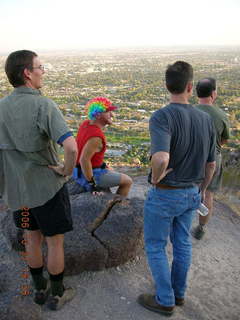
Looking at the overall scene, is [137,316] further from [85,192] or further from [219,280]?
[85,192]

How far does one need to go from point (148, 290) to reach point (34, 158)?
1.82 metres

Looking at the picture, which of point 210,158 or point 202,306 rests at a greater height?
point 210,158

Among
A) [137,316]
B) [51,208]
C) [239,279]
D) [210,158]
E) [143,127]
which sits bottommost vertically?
[143,127]

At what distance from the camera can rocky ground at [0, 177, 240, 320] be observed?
10.2 ft

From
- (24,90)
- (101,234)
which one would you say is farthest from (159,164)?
(101,234)

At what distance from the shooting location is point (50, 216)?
8.90ft

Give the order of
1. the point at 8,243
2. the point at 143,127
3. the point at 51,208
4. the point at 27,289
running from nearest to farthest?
1. the point at 51,208
2. the point at 27,289
3. the point at 8,243
4. the point at 143,127

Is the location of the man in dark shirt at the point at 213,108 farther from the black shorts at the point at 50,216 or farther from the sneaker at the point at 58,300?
the sneaker at the point at 58,300

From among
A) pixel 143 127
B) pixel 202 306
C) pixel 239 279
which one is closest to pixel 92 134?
pixel 202 306

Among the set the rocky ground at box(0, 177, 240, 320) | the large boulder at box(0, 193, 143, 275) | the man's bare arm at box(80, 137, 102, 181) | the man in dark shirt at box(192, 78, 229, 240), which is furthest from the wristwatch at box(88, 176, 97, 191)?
the man in dark shirt at box(192, 78, 229, 240)

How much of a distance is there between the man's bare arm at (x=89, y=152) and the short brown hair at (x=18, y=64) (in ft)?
4.70

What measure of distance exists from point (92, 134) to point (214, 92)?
152 cm

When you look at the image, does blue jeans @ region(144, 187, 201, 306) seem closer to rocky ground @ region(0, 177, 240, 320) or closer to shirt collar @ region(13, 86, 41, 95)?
rocky ground @ region(0, 177, 240, 320)

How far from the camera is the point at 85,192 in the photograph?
439 cm
